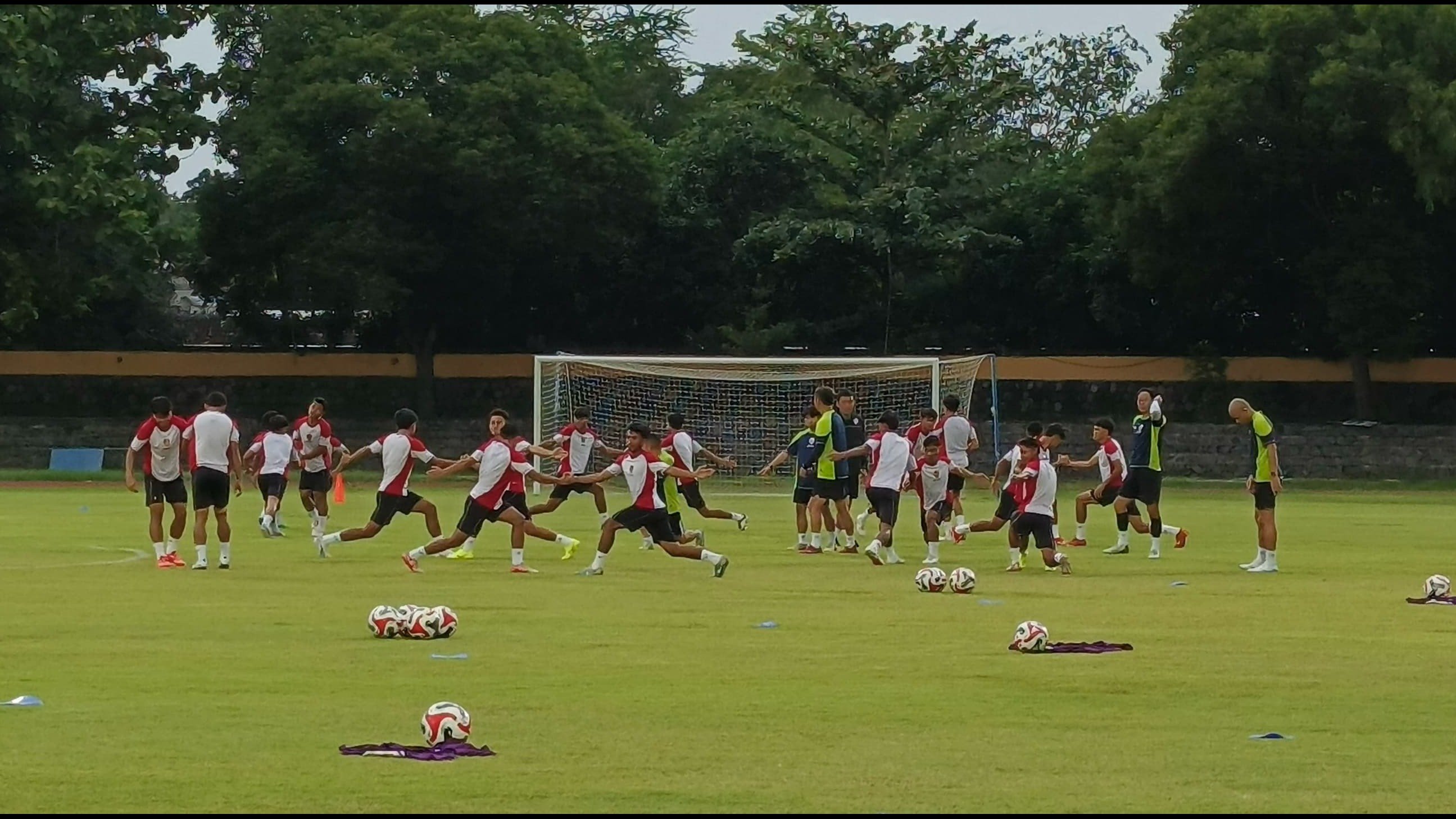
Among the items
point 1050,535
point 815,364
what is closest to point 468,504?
point 1050,535

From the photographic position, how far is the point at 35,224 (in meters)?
50.4

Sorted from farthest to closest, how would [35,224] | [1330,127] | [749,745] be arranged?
[35,224] → [1330,127] → [749,745]

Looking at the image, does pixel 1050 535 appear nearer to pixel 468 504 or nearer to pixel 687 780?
pixel 468 504

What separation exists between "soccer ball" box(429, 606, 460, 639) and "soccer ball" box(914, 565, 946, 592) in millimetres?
5749

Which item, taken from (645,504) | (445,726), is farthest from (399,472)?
(445,726)

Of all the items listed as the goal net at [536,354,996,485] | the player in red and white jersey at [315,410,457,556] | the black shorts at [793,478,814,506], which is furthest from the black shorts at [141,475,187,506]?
the goal net at [536,354,996,485]

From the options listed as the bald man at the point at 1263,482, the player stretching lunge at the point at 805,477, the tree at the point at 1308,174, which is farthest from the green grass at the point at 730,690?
the tree at the point at 1308,174

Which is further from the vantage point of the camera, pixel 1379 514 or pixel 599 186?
pixel 599 186

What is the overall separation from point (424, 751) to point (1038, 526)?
12989 millimetres

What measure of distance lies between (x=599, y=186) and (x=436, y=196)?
12.8 feet

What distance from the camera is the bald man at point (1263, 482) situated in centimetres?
2245

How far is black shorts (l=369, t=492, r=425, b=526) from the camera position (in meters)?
23.5

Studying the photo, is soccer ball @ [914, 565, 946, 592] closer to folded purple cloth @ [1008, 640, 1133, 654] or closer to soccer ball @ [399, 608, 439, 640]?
folded purple cloth @ [1008, 640, 1133, 654]

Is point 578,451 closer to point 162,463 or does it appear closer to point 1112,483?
point 1112,483
